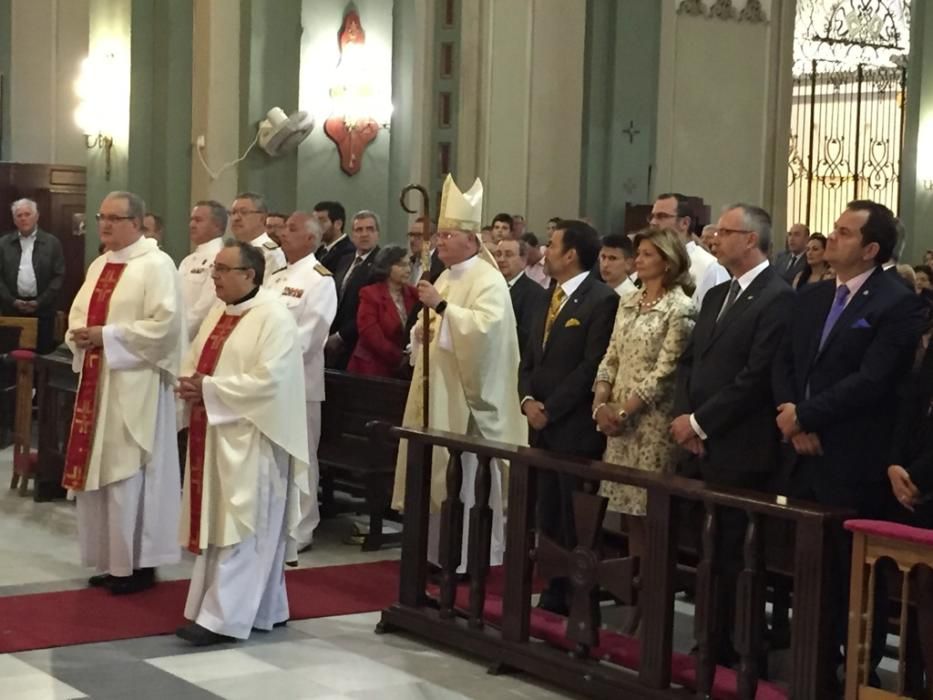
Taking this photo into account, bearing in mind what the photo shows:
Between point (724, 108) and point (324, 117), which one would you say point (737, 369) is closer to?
point (324, 117)

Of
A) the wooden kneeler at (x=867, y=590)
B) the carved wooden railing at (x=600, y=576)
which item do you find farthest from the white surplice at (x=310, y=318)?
the wooden kneeler at (x=867, y=590)

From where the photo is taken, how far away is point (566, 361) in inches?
245

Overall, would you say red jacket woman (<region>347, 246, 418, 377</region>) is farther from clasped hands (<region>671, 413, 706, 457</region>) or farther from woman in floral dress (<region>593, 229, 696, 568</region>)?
clasped hands (<region>671, 413, 706, 457</region>)

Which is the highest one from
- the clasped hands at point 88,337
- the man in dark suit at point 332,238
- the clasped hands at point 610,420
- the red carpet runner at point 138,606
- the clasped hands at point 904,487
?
the man in dark suit at point 332,238

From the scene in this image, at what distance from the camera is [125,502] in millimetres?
6809

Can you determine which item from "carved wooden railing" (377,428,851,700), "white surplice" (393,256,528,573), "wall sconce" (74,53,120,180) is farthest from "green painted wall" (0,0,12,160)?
Answer: "carved wooden railing" (377,428,851,700)

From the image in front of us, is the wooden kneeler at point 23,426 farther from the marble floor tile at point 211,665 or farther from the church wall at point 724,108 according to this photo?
the church wall at point 724,108

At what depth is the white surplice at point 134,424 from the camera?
6.78 metres

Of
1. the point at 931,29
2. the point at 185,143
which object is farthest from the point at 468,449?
the point at 931,29

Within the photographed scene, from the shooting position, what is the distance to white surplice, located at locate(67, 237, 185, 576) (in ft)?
22.2

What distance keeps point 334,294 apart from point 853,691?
158 inches

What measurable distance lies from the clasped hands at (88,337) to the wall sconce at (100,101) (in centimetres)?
578

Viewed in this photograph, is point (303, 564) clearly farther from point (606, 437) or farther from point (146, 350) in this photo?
point (606, 437)

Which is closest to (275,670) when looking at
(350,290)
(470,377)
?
(470,377)
